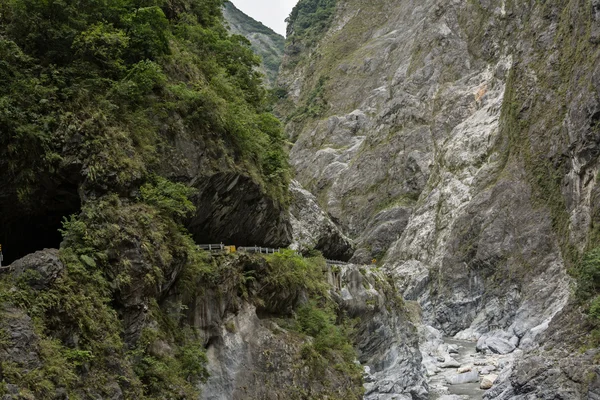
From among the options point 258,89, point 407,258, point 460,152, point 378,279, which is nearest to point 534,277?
point 407,258

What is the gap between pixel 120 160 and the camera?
14.0m

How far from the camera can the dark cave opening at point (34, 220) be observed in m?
14.5

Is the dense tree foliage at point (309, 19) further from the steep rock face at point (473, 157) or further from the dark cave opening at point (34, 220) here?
the dark cave opening at point (34, 220)

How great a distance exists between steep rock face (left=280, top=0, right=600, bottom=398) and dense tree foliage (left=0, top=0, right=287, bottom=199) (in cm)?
2583

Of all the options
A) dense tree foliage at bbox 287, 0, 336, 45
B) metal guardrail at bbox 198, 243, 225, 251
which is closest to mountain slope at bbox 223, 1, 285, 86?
dense tree foliage at bbox 287, 0, 336, 45

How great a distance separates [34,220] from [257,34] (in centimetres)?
18107

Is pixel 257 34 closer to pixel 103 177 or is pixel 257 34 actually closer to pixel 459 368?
pixel 459 368

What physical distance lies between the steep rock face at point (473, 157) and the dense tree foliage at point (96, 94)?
25831 millimetres

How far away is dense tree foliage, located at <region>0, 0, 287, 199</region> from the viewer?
43.6 feet

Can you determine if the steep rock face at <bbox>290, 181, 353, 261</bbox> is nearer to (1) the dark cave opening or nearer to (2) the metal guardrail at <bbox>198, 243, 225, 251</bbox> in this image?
(2) the metal guardrail at <bbox>198, 243, 225, 251</bbox>

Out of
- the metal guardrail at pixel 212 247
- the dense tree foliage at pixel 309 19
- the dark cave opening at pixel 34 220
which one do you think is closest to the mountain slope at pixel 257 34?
the dense tree foliage at pixel 309 19

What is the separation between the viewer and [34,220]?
15727 millimetres

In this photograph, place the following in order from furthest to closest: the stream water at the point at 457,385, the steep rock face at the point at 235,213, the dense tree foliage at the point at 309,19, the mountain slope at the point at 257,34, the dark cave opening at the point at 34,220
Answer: the mountain slope at the point at 257,34 → the dense tree foliage at the point at 309,19 → the stream water at the point at 457,385 → the steep rock face at the point at 235,213 → the dark cave opening at the point at 34,220

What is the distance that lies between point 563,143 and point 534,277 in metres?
14.3
